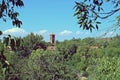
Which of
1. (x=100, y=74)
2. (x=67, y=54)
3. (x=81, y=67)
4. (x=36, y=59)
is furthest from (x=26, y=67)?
(x=67, y=54)

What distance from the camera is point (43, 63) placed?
36094 mm

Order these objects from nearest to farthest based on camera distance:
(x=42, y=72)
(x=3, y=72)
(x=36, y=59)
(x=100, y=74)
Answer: (x=3, y=72) → (x=100, y=74) → (x=42, y=72) → (x=36, y=59)

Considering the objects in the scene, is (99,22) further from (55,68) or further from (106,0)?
(55,68)

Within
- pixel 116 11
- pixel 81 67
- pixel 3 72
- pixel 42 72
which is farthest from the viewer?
pixel 81 67

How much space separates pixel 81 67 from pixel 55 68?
3201 centimetres

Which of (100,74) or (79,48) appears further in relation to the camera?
(79,48)

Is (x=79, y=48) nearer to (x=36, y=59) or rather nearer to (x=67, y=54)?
(x=67, y=54)

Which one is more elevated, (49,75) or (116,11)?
(116,11)

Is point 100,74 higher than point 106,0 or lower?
lower

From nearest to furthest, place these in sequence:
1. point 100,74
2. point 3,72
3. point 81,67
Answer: point 3,72
point 100,74
point 81,67

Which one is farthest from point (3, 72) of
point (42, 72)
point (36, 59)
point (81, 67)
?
point (81, 67)

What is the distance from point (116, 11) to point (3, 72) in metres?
1.18

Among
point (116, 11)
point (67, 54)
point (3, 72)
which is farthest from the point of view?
point (67, 54)

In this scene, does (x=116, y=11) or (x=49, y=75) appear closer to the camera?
(x=116, y=11)
